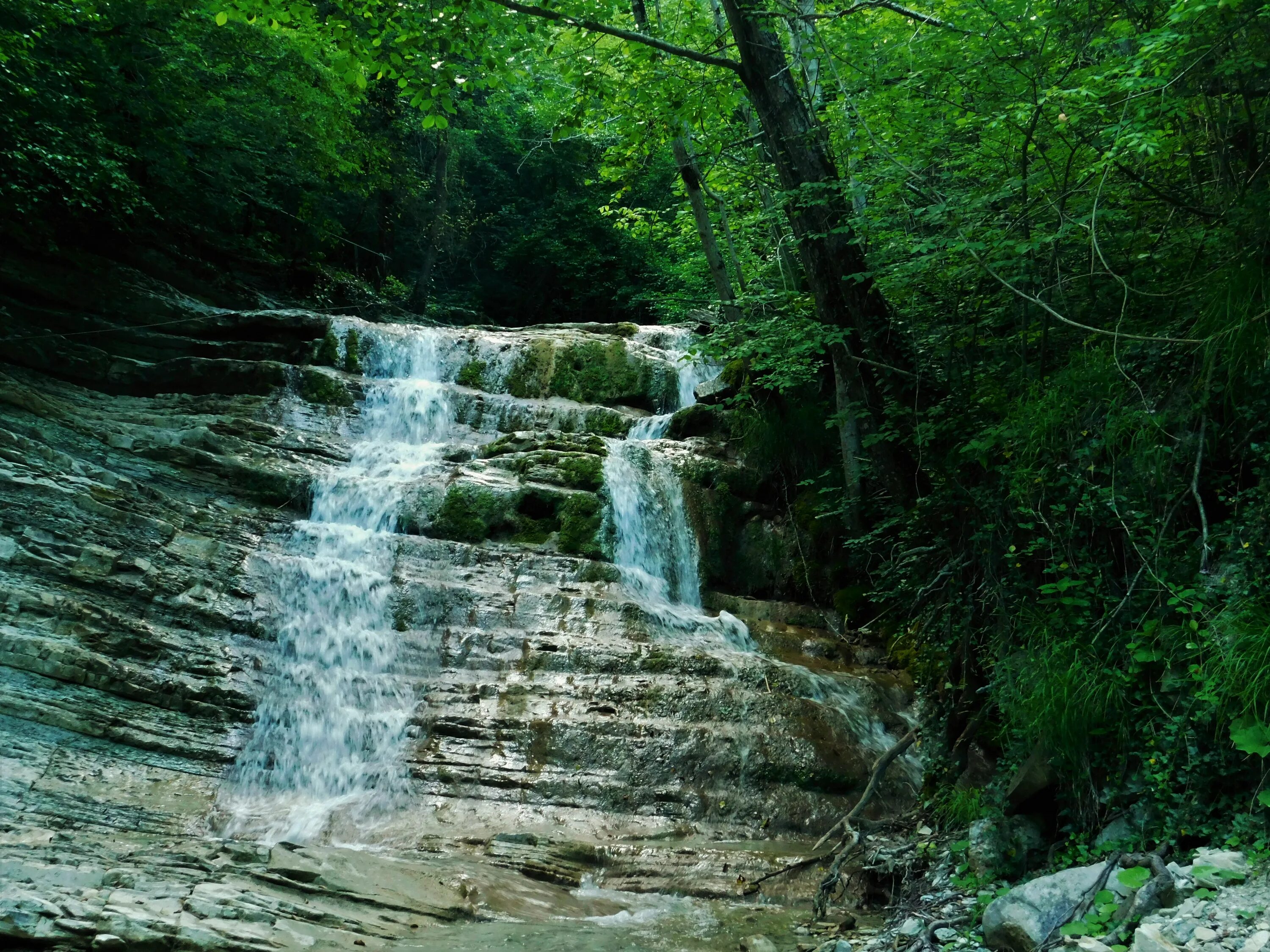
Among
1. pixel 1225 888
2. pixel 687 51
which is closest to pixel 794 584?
pixel 687 51

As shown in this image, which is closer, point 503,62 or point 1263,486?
point 1263,486

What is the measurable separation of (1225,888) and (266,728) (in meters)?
6.76

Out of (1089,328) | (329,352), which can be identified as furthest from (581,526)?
(1089,328)

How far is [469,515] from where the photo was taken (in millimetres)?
10117

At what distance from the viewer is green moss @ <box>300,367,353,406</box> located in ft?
39.9

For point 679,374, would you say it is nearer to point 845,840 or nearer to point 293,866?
point 845,840

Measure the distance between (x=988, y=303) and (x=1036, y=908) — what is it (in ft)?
13.4

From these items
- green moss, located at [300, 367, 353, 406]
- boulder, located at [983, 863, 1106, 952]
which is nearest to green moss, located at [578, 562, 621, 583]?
green moss, located at [300, 367, 353, 406]

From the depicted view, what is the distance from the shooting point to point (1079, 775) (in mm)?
4312

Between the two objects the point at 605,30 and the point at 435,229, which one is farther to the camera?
the point at 435,229

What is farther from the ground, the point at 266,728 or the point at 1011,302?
the point at 1011,302

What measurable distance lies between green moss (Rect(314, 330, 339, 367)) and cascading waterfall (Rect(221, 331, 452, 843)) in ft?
8.11

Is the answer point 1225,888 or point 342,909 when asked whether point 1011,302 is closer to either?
point 1225,888

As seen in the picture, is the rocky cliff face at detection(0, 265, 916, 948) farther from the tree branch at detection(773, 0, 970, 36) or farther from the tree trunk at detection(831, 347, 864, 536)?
the tree branch at detection(773, 0, 970, 36)
